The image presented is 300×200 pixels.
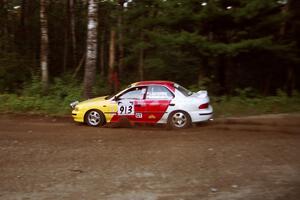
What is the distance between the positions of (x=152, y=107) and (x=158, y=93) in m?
0.44

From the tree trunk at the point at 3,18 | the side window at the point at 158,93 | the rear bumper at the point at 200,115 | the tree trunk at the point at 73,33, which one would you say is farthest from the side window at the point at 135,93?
the tree trunk at the point at 3,18

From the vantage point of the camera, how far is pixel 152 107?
13938 mm

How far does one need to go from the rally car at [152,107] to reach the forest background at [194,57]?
9.19 ft

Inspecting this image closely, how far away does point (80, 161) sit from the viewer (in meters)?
9.26

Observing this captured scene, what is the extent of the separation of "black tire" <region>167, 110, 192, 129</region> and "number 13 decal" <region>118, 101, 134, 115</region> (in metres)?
1.16

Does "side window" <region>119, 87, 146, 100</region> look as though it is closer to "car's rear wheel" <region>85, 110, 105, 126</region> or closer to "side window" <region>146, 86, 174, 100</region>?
Answer: "side window" <region>146, 86, 174, 100</region>

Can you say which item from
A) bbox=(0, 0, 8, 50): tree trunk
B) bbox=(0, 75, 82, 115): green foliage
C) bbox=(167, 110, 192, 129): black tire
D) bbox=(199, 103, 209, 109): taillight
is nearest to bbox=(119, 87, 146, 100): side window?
bbox=(167, 110, 192, 129): black tire

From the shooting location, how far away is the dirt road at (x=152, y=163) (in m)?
7.19

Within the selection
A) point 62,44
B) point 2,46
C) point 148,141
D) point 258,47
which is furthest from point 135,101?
point 62,44

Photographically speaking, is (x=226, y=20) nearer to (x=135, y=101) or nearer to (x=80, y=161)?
(x=135, y=101)

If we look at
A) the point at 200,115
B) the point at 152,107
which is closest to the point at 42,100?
the point at 152,107

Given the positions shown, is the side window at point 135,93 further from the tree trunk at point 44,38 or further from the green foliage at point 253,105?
the tree trunk at point 44,38

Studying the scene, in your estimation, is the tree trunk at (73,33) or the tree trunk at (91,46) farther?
the tree trunk at (73,33)

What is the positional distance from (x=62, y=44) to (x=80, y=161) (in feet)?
87.8
